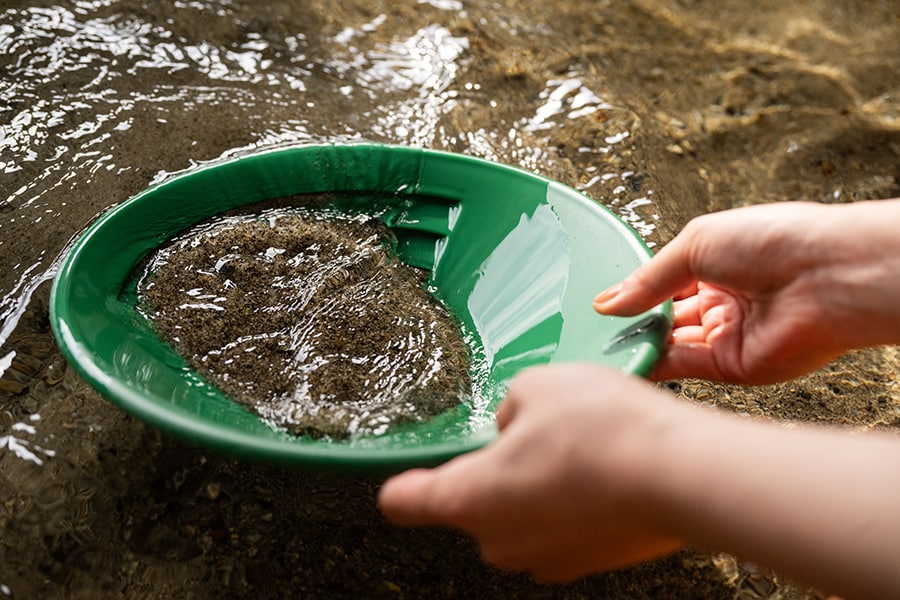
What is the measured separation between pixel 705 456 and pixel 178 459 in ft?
2.71

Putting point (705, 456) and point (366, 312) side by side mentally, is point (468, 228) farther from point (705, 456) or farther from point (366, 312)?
point (705, 456)

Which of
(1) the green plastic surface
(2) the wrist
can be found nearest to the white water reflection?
(1) the green plastic surface

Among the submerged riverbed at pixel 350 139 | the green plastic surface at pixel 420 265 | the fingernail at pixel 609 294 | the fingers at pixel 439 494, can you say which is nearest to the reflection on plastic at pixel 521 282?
the green plastic surface at pixel 420 265

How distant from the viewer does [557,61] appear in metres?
2.05

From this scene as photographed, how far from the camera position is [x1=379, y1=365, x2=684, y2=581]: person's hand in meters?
0.73

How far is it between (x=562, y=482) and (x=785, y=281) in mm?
519

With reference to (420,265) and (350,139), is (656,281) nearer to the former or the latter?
(420,265)

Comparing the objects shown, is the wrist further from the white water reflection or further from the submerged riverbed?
the white water reflection

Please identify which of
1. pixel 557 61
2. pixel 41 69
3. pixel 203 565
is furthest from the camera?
pixel 557 61

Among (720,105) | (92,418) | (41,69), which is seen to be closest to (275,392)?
(92,418)

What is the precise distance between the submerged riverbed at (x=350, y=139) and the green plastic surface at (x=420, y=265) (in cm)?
20

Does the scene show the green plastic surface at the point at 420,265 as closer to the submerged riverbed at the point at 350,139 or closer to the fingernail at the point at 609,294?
the fingernail at the point at 609,294

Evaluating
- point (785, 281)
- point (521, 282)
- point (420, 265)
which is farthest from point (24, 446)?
point (785, 281)

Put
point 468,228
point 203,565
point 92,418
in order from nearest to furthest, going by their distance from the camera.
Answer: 1. point 203,565
2. point 92,418
3. point 468,228
